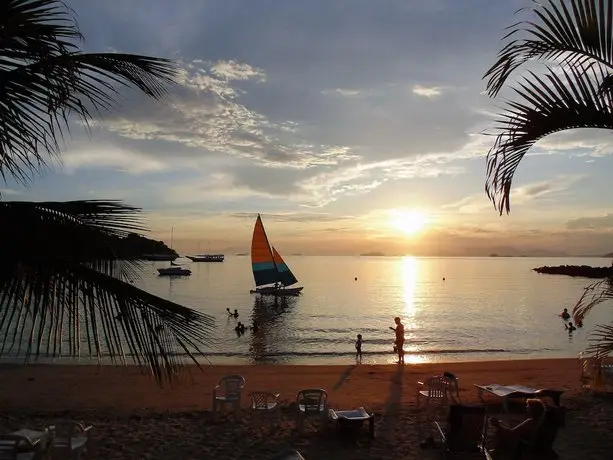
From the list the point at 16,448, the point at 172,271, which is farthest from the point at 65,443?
the point at 172,271

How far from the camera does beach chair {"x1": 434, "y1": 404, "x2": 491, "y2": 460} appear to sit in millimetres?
7512

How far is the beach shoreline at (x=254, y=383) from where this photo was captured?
519 inches

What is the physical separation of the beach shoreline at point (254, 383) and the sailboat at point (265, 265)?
29.4 metres

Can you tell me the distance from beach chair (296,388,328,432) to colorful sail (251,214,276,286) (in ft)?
130

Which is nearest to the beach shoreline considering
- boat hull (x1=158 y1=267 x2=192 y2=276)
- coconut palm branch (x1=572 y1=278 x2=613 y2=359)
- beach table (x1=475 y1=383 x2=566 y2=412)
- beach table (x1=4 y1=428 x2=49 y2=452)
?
beach table (x1=475 y1=383 x2=566 y2=412)

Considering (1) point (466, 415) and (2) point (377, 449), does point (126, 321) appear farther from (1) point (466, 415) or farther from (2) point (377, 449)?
(2) point (377, 449)

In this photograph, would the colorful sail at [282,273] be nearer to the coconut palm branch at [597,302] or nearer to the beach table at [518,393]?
the beach table at [518,393]

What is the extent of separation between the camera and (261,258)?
2024 inches

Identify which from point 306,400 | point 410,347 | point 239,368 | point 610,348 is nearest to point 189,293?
point 410,347

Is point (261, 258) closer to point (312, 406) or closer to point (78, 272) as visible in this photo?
point (312, 406)

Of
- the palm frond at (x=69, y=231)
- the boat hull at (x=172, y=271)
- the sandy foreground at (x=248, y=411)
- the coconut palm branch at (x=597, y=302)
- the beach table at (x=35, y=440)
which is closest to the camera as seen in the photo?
the palm frond at (x=69, y=231)

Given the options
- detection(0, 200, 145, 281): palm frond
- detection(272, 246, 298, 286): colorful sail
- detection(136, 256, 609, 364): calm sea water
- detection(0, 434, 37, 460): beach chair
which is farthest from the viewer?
detection(272, 246, 298, 286): colorful sail

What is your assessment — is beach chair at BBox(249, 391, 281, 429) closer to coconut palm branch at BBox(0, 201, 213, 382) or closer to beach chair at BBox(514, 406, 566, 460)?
beach chair at BBox(514, 406, 566, 460)

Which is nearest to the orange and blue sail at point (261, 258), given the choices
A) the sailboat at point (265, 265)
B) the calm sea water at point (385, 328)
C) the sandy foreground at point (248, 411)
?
the sailboat at point (265, 265)
